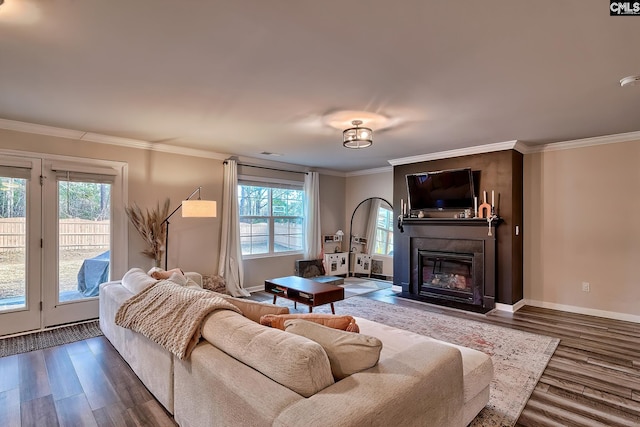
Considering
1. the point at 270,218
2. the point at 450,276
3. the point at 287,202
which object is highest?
the point at 287,202

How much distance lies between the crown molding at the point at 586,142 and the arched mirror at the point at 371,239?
2949 millimetres

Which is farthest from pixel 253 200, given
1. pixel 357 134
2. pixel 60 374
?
pixel 60 374

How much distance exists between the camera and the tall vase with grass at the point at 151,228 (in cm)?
443

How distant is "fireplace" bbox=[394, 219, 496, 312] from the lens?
15.5ft

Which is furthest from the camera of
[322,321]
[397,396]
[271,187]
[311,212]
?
[311,212]

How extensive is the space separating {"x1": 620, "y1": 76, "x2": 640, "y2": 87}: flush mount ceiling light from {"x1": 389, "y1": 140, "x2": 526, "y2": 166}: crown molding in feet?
6.28

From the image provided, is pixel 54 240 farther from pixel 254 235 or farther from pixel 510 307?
pixel 510 307

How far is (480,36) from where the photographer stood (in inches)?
75.4

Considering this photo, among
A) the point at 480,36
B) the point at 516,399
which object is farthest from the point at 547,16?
the point at 516,399

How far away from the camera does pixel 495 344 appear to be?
3361 mm

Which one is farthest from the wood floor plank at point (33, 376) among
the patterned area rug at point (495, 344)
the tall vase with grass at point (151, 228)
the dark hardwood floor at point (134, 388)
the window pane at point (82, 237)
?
the patterned area rug at point (495, 344)

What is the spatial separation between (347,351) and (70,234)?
4053 mm

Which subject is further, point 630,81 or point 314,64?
point 630,81

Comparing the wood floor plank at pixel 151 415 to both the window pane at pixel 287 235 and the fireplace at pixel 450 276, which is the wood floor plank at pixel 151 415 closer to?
the window pane at pixel 287 235
